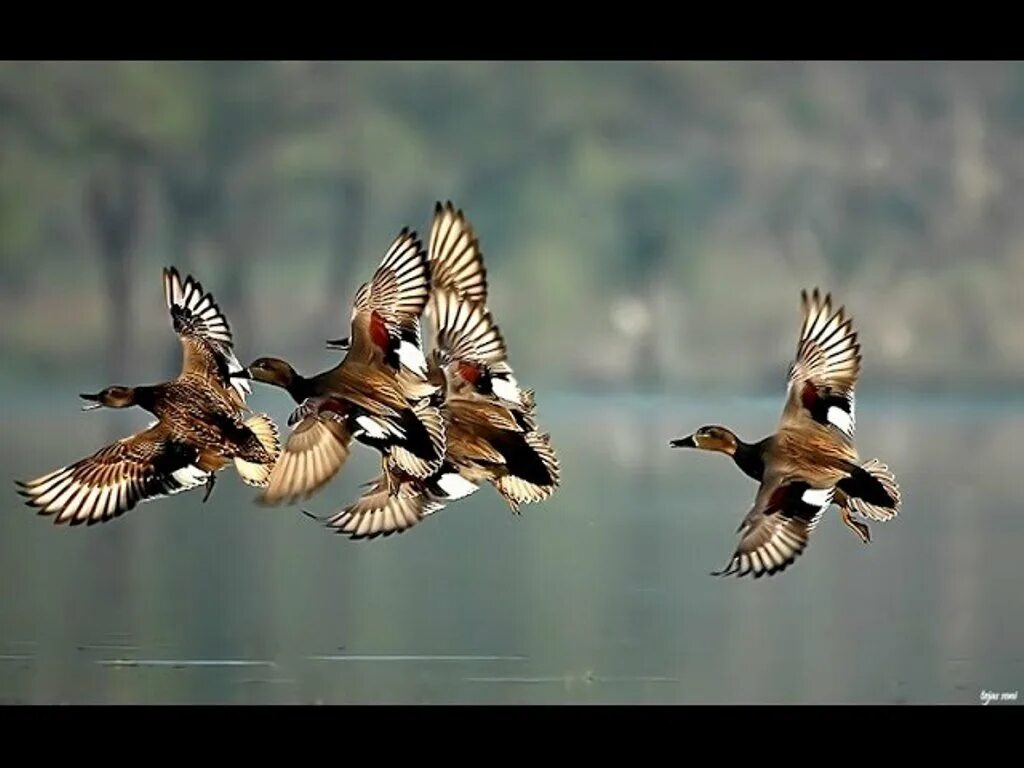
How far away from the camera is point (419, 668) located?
4.62m

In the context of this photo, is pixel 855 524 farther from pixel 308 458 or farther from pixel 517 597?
pixel 308 458

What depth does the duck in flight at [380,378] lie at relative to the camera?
4449 millimetres

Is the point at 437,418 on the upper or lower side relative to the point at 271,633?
upper

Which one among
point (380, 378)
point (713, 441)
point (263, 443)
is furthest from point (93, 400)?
point (713, 441)

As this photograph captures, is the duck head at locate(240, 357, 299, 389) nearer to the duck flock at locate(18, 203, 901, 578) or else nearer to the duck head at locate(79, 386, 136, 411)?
the duck flock at locate(18, 203, 901, 578)

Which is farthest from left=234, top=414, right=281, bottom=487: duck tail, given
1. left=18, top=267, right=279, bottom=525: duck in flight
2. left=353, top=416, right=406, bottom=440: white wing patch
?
left=353, top=416, right=406, bottom=440: white wing patch

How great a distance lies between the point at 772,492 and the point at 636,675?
0.52 metres

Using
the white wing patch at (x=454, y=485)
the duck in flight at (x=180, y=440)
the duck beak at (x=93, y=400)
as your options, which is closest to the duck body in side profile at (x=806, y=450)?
the white wing patch at (x=454, y=485)

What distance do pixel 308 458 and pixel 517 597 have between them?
0.92 meters

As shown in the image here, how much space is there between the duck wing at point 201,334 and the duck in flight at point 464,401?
0.44m

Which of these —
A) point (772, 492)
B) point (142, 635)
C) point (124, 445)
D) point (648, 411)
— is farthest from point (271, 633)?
point (648, 411)
